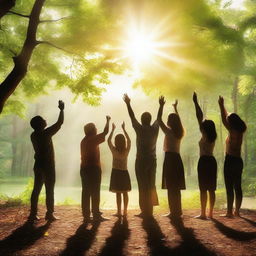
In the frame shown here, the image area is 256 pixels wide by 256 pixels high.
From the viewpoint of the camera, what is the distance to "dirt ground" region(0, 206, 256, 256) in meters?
4.65

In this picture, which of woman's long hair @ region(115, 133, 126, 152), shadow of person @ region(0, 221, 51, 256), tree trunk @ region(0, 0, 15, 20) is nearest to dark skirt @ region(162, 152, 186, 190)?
woman's long hair @ region(115, 133, 126, 152)

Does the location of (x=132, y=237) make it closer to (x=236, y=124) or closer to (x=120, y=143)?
(x=120, y=143)

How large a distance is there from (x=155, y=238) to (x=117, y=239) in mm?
661

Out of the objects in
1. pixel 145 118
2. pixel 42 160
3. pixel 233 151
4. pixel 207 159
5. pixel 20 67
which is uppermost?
pixel 20 67

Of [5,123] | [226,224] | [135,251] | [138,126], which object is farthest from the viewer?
[5,123]

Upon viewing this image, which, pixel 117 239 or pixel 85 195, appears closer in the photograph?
pixel 117 239

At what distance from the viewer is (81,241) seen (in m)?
5.23

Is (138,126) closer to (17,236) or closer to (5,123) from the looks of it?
(17,236)

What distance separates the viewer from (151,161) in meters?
6.96

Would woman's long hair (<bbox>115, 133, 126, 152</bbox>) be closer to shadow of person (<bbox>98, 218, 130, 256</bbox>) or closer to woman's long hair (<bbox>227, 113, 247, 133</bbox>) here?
shadow of person (<bbox>98, 218, 130, 256</bbox>)

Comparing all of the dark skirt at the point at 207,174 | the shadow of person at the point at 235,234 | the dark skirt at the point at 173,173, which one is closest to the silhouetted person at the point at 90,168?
the dark skirt at the point at 173,173

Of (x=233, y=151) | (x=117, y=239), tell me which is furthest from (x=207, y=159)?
(x=117, y=239)

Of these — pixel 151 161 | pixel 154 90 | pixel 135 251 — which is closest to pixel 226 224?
pixel 151 161

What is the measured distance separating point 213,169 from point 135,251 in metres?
2.86
